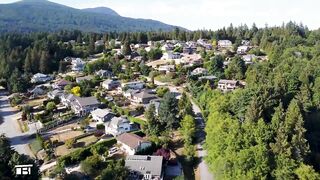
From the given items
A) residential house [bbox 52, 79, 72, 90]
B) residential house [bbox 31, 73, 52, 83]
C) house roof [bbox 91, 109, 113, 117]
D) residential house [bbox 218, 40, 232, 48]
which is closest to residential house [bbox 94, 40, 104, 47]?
residential house [bbox 31, 73, 52, 83]

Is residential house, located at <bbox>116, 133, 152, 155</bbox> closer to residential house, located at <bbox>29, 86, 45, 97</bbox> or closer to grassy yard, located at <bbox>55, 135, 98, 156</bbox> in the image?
grassy yard, located at <bbox>55, 135, 98, 156</bbox>

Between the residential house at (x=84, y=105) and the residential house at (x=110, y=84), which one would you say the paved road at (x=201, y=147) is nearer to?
the residential house at (x=110, y=84)

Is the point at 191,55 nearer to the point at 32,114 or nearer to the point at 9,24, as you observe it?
the point at 32,114

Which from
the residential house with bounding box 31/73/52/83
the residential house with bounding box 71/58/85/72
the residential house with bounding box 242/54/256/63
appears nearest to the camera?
the residential house with bounding box 31/73/52/83

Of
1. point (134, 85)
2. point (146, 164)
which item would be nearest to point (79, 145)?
point (146, 164)

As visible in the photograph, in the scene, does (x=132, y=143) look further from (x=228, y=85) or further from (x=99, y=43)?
(x=99, y=43)

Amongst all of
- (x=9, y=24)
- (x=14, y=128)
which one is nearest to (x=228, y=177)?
(x=14, y=128)
